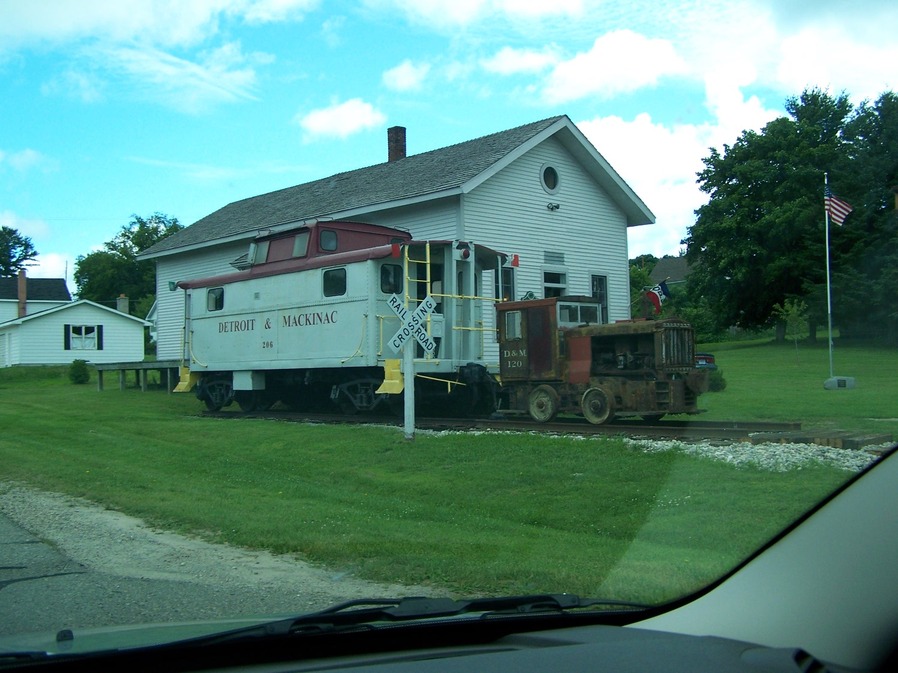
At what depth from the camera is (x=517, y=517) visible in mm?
9242

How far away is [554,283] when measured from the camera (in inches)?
1025

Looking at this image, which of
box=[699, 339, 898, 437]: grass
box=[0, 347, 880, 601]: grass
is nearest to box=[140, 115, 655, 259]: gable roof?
box=[699, 339, 898, 437]: grass

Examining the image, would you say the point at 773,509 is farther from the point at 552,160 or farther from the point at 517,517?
the point at 552,160

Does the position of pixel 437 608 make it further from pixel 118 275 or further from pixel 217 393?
pixel 118 275

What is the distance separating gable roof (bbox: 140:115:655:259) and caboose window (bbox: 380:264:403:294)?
5.14 meters

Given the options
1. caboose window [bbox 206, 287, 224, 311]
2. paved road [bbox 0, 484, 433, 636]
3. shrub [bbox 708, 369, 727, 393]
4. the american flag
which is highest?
the american flag

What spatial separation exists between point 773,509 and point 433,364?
9717mm

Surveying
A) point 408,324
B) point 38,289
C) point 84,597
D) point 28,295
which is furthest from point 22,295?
point 84,597

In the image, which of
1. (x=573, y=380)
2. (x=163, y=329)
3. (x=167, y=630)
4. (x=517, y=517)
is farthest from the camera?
(x=163, y=329)

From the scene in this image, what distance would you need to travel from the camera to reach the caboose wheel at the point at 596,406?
15.6 meters

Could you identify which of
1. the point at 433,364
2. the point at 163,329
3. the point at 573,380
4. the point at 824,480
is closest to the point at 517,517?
the point at 824,480

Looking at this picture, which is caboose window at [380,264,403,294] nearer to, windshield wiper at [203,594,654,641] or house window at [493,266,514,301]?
house window at [493,266,514,301]

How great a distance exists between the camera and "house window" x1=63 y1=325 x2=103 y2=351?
5219 centimetres

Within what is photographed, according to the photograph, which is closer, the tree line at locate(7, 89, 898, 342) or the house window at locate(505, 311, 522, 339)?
the house window at locate(505, 311, 522, 339)
